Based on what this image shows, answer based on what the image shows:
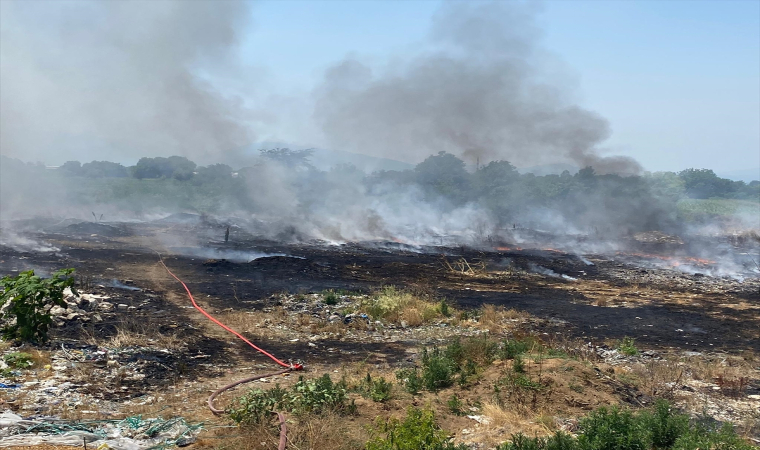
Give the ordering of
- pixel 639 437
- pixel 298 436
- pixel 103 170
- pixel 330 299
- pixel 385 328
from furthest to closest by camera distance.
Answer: pixel 103 170 < pixel 330 299 < pixel 385 328 < pixel 298 436 < pixel 639 437

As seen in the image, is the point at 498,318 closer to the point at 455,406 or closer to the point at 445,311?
the point at 445,311

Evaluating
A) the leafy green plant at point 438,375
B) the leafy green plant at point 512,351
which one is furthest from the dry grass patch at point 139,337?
the leafy green plant at point 512,351

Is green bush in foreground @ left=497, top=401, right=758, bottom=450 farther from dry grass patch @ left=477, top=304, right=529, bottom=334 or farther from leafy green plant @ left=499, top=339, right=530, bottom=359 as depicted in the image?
dry grass patch @ left=477, top=304, right=529, bottom=334

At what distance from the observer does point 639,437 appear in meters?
4.92

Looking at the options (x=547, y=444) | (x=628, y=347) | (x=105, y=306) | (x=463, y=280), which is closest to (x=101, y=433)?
(x=547, y=444)

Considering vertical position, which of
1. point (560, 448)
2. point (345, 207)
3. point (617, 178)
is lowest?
point (560, 448)

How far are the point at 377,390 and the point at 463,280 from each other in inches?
513

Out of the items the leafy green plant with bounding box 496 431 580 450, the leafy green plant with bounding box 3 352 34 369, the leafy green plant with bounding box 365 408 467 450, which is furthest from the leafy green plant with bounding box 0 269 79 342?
the leafy green plant with bounding box 496 431 580 450

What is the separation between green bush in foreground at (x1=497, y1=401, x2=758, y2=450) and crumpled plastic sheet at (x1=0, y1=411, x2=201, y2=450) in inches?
132

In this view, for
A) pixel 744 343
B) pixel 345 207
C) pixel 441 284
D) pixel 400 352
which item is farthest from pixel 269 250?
pixel 744 343

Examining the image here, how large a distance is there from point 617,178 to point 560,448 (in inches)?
1762

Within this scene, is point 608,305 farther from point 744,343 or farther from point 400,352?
point 400,352

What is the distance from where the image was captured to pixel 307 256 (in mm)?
24688

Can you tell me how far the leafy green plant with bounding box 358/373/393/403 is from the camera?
271 inches
